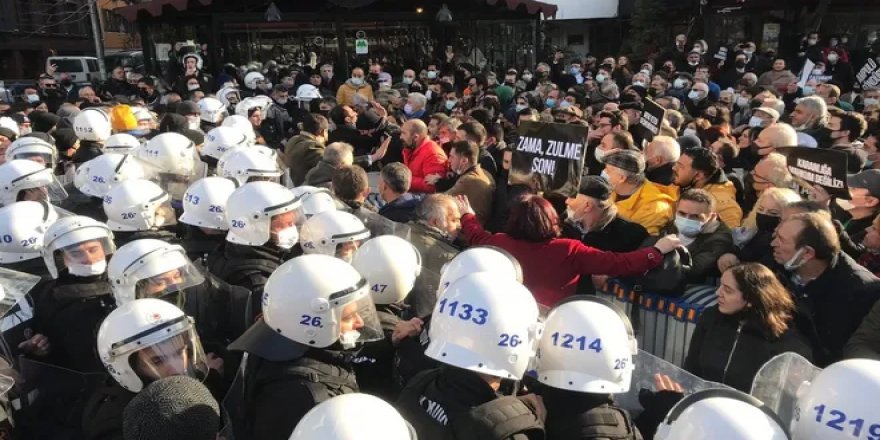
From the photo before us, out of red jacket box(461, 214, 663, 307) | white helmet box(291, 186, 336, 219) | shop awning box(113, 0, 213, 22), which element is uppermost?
shop awning box(113, 0, 213, 22)

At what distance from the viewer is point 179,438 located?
211cm

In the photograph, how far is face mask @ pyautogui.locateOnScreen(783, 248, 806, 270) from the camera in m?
3.56

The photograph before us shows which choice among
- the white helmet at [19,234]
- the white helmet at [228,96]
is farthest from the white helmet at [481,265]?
the white helmet at [228,96]

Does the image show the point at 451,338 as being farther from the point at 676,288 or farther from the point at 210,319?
the point at 676,288

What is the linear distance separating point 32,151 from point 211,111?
3.16 metres

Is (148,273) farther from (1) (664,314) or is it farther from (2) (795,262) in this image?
(2) (795,262)

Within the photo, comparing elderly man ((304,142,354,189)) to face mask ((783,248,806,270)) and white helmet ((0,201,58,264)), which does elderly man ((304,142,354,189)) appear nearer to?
white helmet ((0,201,58,264))

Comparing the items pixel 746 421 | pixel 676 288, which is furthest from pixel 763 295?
pixel 746 421

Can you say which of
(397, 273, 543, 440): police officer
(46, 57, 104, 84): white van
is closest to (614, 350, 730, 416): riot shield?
(397, 273, 543, 440): police officer

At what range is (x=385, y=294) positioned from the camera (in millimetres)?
3521

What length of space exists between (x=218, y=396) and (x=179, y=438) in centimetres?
93

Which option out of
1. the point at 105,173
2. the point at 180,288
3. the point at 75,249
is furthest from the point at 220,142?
the point at 180,288

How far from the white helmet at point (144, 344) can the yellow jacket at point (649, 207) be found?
3.12m

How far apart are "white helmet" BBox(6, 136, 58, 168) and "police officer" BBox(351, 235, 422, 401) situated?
479 cm
